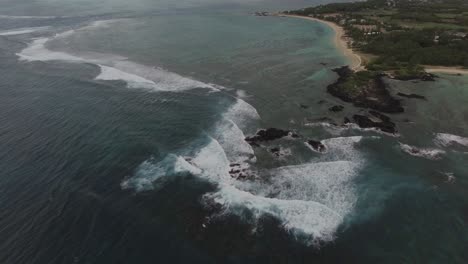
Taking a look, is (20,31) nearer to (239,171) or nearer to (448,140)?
(239,171)

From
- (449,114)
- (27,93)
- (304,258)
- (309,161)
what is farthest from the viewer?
(27,93)

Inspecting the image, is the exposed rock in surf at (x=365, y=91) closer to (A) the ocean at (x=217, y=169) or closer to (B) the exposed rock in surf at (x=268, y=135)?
(A) the ocean at (x=217, y=169)

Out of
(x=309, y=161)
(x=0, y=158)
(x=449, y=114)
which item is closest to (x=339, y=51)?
(x=449, y=114)

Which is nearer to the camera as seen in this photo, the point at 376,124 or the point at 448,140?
the point at 448,140

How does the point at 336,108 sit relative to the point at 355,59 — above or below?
below

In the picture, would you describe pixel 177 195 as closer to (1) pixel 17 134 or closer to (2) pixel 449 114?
(1) pixel 17 134

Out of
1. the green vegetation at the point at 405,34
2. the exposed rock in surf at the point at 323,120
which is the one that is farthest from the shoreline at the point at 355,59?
the exposed rock in surf at the point at 323,120

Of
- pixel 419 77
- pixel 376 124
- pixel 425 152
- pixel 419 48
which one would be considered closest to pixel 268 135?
pixel 376 124
